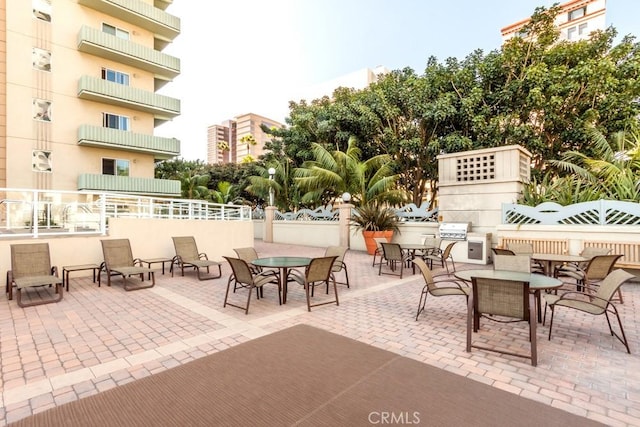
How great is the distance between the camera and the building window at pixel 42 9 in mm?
17734

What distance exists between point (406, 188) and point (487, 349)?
15.1 m

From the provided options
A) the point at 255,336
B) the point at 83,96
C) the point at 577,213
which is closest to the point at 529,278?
the point at 255,336

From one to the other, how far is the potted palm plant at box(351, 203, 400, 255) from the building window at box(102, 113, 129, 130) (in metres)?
16.9

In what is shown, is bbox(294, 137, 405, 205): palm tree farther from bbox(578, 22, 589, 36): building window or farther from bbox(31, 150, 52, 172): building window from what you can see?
bbox(578, 22, 589, 36): building window

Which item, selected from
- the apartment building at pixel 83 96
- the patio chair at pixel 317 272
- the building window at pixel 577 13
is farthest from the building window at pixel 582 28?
the patio chair at pixel 317 272

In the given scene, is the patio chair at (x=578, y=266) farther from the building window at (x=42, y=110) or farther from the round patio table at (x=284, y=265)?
the building window at (x=42, y=110)

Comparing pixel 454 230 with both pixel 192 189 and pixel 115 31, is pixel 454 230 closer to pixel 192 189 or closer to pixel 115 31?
pixel 192 189

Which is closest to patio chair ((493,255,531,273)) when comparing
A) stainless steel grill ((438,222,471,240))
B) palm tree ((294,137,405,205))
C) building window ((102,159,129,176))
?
stainless steel grill ((438,222,471,240))

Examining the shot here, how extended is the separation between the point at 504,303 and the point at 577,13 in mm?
57480

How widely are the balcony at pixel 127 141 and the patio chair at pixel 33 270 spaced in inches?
569

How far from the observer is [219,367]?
336 centimetres

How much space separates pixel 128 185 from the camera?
64.8 ft

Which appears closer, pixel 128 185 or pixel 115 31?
pixel 128 185

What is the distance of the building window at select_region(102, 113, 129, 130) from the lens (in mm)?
19953
